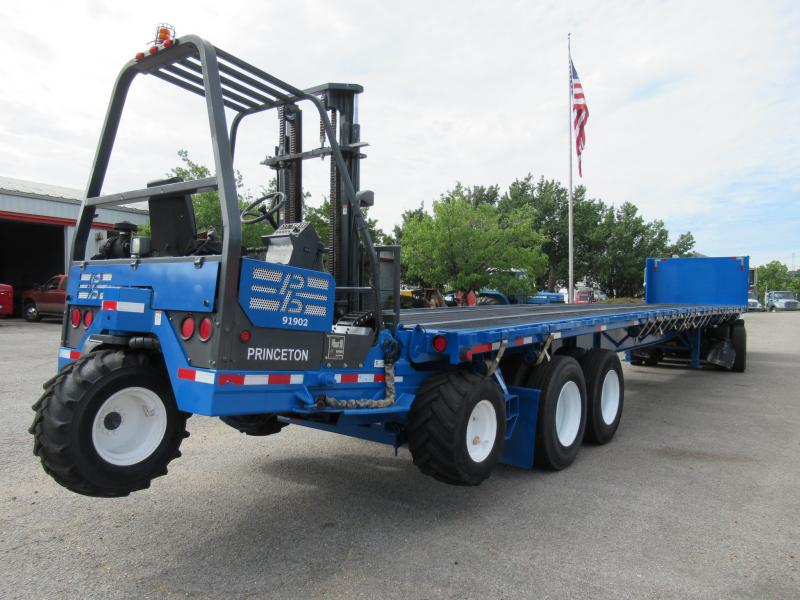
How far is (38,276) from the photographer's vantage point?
102 feet

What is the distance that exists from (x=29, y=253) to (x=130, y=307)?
3269 cm

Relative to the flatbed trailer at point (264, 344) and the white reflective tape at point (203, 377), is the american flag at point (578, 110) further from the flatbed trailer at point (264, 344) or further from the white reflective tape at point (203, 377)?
the white reflective tape at point (203, 377)

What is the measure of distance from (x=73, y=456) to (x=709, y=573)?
3653mm

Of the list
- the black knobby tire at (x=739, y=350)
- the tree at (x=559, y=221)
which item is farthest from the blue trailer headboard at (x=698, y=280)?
the tree at (x=559, y=221)

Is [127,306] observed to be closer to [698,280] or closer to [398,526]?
[398,526]

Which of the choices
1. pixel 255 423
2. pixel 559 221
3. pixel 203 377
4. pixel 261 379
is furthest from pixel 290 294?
pixel 559 221

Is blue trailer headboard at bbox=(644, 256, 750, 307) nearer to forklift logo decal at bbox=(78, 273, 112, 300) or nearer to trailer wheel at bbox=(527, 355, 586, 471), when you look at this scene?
trailer wheel at bbox=(527, 355, 586, 471)

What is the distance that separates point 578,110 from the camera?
2311 centimetres

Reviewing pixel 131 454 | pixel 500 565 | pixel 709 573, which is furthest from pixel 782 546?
pixel 131 454

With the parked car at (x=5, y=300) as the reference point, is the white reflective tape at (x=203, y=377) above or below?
below

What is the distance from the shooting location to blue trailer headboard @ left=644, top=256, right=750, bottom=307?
45.8ft

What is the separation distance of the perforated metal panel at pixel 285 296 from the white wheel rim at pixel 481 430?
145cm

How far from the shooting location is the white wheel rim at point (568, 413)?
577 centimetres

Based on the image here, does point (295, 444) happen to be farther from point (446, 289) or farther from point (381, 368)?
point (446, 289)
